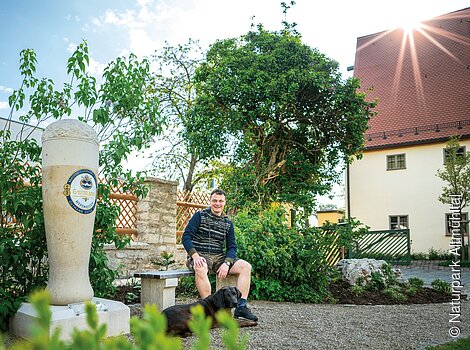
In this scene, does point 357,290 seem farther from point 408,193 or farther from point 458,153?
point 408,193

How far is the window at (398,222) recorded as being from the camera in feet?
67.7

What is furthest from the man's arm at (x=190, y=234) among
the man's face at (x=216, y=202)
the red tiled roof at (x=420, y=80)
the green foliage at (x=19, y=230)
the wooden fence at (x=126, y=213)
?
the red tiled roof at (x=420, y=80)

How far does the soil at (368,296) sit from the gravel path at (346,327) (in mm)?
529

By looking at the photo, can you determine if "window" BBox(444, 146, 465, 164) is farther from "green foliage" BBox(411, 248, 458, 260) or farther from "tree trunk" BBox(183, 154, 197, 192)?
"tree trunk" BBox(183, 154, 197, 192)

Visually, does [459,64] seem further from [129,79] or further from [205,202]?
[129,79]

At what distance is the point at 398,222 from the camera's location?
2084 centimetres

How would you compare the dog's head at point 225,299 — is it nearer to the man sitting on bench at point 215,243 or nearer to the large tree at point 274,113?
the man sitting on bench at point 215,243

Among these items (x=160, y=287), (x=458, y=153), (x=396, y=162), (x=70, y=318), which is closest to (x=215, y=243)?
(x=160, y=287)

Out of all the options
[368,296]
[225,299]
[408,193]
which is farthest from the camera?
[408,193]

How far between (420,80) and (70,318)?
2211 centimetres

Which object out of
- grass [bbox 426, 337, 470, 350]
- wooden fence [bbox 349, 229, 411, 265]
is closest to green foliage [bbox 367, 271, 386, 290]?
grass [bbox 426, 337, 470, 350]

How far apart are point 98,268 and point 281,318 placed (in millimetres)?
2079

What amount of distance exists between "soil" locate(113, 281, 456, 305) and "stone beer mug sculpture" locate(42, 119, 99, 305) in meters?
2.18

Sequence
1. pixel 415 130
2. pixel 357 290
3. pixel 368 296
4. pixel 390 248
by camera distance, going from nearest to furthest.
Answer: pixel 368 296, pixel 357 290, pixel 390 248, pixel 415 130
